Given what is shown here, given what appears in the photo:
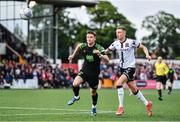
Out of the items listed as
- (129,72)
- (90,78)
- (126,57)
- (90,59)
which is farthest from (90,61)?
(129,72)

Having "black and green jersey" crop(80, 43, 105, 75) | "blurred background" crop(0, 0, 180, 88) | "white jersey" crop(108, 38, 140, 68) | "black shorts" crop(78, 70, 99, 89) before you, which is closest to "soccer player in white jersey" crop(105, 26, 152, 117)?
"white jersey" crop(108, 38, 140, 68)

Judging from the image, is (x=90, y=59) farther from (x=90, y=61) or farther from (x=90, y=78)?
(x=90, y=78)

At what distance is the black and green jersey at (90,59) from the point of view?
53.1 ft

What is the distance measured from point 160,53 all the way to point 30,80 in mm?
74116

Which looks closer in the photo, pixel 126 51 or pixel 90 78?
pixel 90 78

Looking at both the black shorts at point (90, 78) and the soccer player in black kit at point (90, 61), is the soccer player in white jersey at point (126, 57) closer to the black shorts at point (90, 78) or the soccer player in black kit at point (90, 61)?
the soccer player in black kit at point (90, 61)

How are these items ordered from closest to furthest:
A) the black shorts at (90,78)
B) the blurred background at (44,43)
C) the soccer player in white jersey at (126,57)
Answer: the black shorts at (90,78) < the soccer player in white jersey at (126,57) < the blurred background at (44,43)

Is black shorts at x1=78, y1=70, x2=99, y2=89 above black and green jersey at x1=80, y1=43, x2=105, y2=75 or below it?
below

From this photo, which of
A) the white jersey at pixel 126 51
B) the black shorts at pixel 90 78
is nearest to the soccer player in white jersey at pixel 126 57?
the white jersey at pixel 126 51

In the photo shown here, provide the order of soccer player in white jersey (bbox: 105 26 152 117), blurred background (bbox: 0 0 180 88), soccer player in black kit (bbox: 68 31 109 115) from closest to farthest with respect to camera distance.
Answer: soccer player in black kit (bbox: 68 31 109 115)
soccer player in white jersey (bbox: 105 26 152 117)
blurred background (bbox: 0 0 180 88)

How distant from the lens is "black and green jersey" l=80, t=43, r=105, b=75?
1617 cm

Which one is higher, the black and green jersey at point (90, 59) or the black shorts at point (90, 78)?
the black and green jersey at point (90, 59)

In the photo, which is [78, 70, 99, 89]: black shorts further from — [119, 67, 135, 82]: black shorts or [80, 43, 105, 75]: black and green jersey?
[119, 67, 135, 82]: black shorts

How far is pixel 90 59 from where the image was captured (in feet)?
53.2
